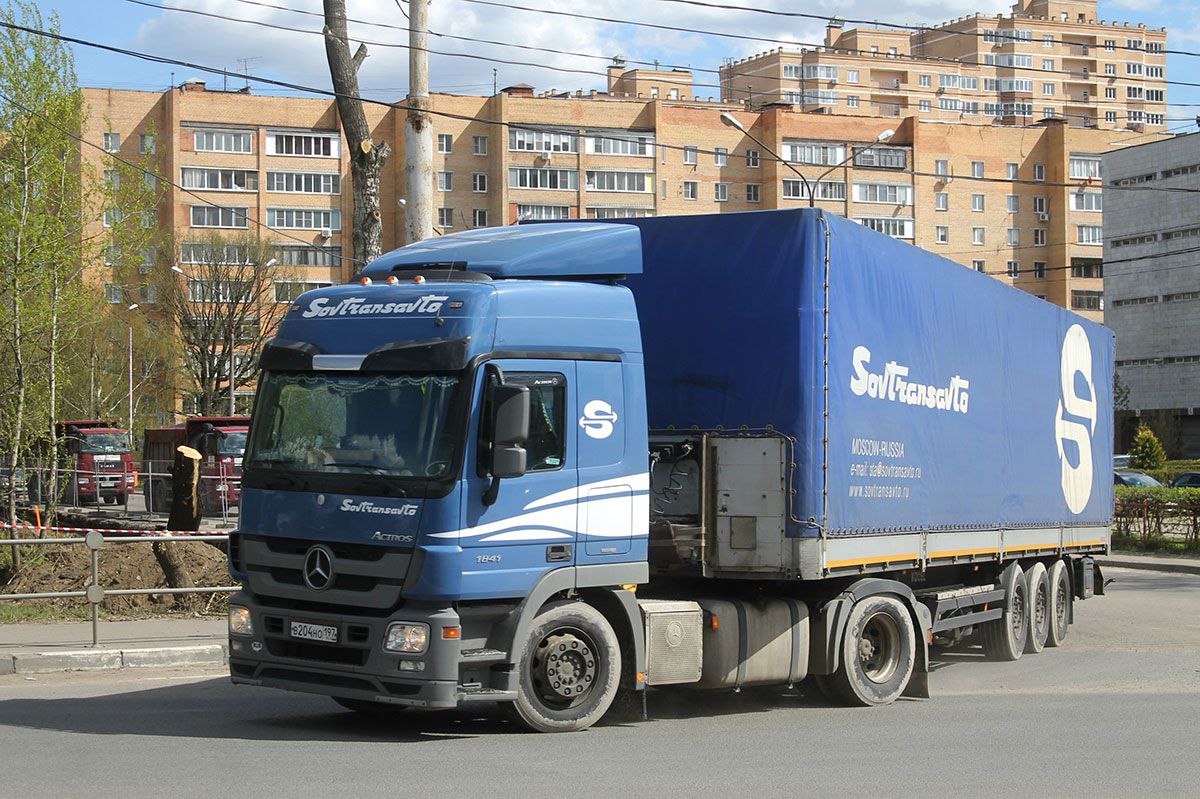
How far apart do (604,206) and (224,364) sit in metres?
31.0

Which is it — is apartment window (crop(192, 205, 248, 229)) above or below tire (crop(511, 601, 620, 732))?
above

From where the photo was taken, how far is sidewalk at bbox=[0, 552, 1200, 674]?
11.8 meters

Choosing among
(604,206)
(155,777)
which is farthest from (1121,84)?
(155,777)

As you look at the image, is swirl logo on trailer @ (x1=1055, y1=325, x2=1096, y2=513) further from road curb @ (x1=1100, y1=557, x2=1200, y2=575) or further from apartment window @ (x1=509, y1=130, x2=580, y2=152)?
apartment window @ (x1=509, y1=130, x2=580, y2=152)

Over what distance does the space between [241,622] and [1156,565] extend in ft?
74.3

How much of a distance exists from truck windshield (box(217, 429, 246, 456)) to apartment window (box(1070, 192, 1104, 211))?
76420mm

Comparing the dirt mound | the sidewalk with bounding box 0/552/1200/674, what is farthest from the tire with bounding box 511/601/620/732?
the dirt mound

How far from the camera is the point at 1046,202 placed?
98.7 metres

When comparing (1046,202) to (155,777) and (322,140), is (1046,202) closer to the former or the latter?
A: (322,140)

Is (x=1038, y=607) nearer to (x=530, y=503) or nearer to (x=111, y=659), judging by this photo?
(x=530, y=503)

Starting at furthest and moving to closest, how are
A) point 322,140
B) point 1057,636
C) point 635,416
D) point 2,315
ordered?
1. point 322,140
2. point 2,315
3. point 1057,636
4. point 635,416

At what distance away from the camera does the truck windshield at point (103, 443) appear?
4453cm

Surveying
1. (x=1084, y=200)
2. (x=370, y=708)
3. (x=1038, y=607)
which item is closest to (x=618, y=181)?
(x=1084, y=200)

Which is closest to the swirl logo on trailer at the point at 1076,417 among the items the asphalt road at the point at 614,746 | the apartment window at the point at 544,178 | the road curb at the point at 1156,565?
the asphalt road at the point at 614,746
